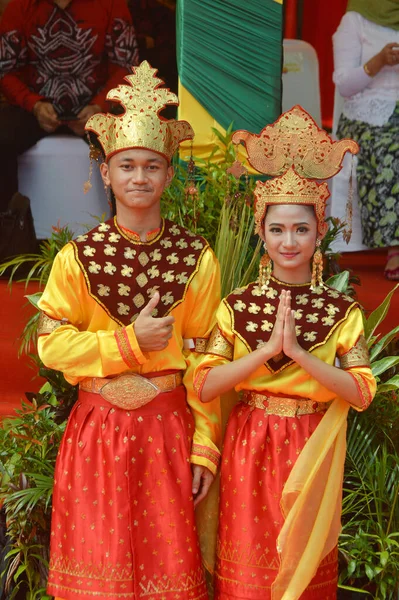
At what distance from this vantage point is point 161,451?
8.91ft

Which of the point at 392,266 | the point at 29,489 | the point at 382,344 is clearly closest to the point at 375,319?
the point at 382,344

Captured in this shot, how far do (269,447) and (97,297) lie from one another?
686 millimetres

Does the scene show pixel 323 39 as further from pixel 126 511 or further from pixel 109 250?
pixel 126 511

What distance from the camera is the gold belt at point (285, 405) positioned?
271cm

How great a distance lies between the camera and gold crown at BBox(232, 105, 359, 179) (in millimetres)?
2740

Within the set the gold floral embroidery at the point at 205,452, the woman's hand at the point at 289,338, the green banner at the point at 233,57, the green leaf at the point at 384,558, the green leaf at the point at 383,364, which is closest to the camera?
the woman's hand at the point at 289,338

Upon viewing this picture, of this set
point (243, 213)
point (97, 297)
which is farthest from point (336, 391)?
point (243, 213)

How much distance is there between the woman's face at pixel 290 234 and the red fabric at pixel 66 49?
3.21m

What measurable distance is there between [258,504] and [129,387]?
20.5 inches

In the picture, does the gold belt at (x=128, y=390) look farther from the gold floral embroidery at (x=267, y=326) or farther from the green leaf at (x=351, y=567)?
the green leaf at (x=351, y=567)

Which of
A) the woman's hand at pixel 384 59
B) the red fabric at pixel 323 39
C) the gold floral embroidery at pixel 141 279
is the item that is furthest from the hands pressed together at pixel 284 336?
the red fabric at pixel 323 39

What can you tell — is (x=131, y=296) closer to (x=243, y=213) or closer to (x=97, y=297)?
(x=97, y=297)

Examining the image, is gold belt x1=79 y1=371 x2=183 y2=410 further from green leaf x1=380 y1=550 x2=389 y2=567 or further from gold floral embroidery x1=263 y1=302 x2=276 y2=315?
green leaf x1=380 y1=550 x2=389 y2=567

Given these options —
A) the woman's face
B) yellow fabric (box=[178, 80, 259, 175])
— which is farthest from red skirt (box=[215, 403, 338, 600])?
yellow fabric (box=[178, 80, 259, 175])
